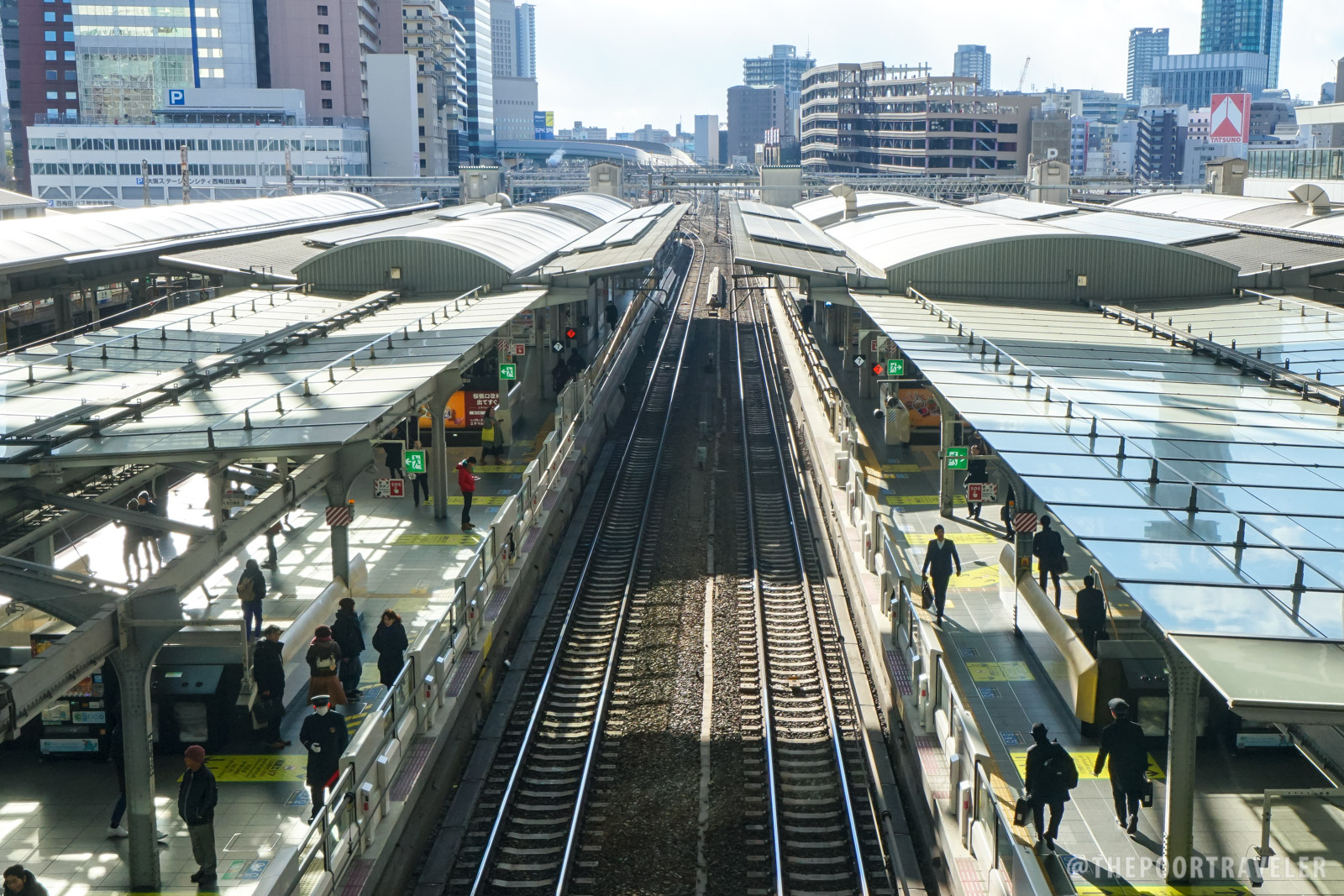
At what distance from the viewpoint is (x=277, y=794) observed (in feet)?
34.8

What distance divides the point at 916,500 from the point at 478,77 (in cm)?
14297

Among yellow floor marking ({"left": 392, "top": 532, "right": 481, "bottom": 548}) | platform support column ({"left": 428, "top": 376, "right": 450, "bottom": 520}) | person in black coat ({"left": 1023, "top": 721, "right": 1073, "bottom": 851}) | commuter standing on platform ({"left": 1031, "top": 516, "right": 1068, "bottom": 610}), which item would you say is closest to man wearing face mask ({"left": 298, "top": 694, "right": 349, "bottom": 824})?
person in black coat ({"left": 1023, "top": 721, "right": 1073, "bottom": 851})

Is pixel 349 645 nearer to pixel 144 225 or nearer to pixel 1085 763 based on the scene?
pixel 1085 763

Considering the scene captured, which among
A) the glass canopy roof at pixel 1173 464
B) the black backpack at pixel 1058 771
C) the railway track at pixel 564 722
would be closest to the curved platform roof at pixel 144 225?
the railway track at pixel 564 722

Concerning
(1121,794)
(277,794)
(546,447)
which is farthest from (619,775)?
(546,447)

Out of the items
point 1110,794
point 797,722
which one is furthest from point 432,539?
point 1110,794

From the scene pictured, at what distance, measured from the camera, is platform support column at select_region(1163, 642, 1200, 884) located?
8711mm

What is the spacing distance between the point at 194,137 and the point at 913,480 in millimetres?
76440

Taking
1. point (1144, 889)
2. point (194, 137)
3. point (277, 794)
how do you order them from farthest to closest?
point (194, 137)
point (277, 794)
point (1144, 889)

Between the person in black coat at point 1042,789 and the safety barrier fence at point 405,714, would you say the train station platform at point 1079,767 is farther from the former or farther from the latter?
the safety barrier fence at point 405,714

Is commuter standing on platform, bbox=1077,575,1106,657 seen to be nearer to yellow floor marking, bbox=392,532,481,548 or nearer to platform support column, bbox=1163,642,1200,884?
platform support column, bbox=1163,642,1200,884

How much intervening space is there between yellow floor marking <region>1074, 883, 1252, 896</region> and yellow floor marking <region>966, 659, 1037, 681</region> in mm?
4144

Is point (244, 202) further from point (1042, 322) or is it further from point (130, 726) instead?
point (130, 726)

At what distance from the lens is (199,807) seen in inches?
352
